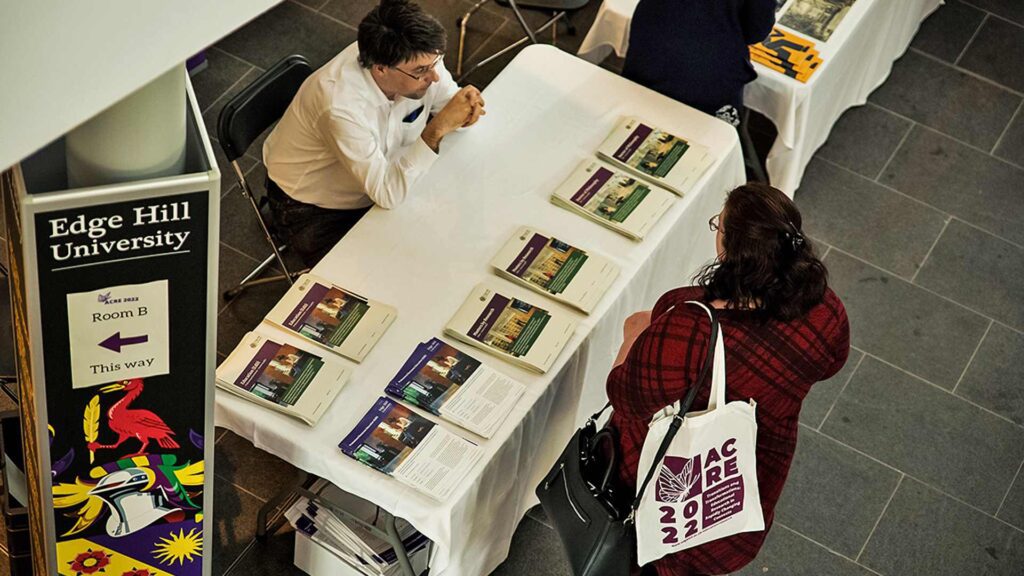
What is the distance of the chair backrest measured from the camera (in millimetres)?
3916

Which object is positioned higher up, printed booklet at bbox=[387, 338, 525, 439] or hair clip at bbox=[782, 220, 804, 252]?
hair clip at bbox=[782, 220, 804, 252]

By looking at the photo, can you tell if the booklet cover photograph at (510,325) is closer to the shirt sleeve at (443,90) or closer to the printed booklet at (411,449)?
the printed booklet at (411,449)

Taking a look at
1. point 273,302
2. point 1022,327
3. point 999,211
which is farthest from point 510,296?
point 999,211

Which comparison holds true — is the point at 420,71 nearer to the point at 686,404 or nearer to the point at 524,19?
the point at 686,404

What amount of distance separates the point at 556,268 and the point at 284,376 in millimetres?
879

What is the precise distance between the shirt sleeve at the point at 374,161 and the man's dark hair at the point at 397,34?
0.71 feet

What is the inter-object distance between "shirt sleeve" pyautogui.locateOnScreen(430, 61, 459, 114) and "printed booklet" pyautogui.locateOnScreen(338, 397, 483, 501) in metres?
1.27

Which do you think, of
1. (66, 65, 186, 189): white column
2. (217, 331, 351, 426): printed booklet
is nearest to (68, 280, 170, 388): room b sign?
(66, 65, 186, 189): white column

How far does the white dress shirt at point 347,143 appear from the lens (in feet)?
12.2

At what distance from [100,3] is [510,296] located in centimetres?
223

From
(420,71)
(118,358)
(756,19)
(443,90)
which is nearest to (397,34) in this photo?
(420,71)

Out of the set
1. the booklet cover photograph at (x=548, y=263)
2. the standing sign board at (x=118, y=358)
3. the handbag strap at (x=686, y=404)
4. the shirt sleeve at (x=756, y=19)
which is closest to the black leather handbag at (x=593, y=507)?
the handbag strap at (x=686, y=404)

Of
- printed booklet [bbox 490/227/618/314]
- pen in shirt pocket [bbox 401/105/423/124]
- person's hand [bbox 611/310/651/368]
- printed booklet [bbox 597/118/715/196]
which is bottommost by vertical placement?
printed booklet [bbox 490/227/618/314]

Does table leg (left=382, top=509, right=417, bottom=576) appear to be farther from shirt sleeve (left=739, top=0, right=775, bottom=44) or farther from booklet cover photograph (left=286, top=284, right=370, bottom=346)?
shirt sleeve (left=739, top=0, right=775, bottom=44)
